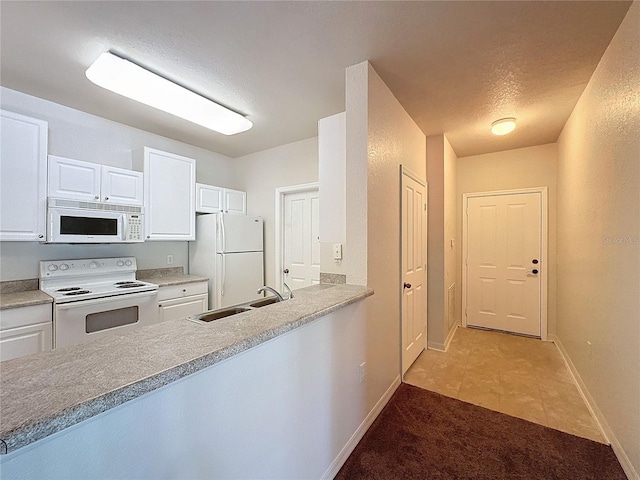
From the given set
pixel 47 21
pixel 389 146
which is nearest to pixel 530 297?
pixel 389 146

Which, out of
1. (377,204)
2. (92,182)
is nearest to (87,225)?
(92,182)

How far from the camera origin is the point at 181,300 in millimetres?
3148

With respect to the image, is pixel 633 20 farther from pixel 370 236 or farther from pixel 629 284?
pixel 370 236

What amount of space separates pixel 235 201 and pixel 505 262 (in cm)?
393

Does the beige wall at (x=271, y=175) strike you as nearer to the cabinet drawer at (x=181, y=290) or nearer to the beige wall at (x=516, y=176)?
→ the cabinet drawer at (x=181, y=290)

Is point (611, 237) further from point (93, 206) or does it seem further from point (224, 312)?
point (93, 206)

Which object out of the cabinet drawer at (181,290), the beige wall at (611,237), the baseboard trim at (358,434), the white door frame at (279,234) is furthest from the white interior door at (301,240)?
the beige wall at (611,237)

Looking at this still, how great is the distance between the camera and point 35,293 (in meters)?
2.38

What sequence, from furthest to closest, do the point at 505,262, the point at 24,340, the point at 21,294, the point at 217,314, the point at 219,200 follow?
the point at 505,262 → the point at 219,200 → the point at 21,294 → the point at 24,340 → the point at 217,314

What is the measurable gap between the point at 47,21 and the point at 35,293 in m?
2.06

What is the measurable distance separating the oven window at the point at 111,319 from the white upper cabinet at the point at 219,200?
1.44 m

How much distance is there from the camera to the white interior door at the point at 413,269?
2.65m

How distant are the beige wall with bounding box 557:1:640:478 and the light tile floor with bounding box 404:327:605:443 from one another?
207 mm

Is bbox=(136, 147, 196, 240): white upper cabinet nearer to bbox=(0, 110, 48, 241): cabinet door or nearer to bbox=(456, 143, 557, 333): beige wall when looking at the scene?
bbox=(0, 110, 48, 241): cabinet door
